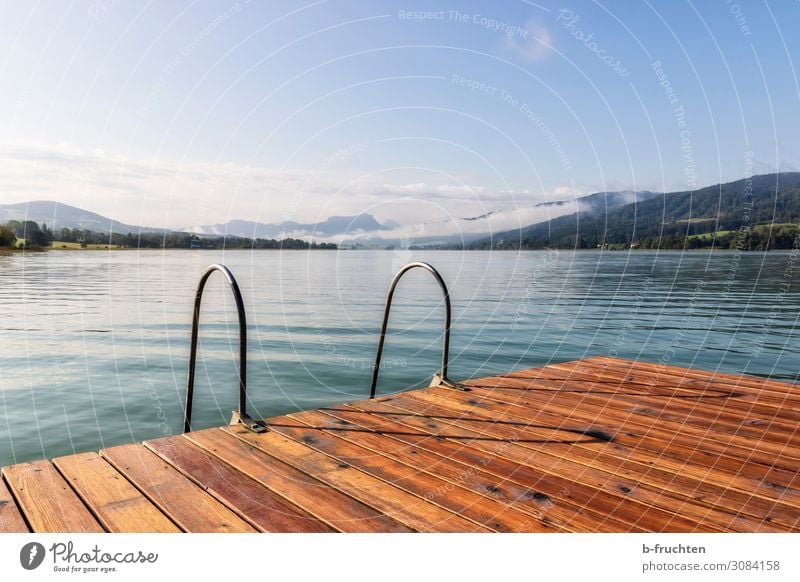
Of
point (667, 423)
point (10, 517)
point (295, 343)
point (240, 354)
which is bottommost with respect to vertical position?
point (295, 343)

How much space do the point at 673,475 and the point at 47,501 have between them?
2951 mm

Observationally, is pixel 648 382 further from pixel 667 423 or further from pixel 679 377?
pixel 667 423

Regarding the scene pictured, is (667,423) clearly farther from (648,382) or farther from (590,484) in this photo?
(590,484)

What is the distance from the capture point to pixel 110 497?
8.34ft

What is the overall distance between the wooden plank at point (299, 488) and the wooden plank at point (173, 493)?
0.27 m

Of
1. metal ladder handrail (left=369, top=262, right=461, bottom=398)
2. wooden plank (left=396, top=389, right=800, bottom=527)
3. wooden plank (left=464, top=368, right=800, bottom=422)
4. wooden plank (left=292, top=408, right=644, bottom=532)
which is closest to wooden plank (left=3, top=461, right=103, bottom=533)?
wooden plank (left=292, top=408, right=644, bottom=532)

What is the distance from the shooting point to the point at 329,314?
682 inches

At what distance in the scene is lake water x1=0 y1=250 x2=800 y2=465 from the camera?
25.1 feet

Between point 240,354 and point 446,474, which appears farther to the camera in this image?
point 240,354

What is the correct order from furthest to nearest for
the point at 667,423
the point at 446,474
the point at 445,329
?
the point at 445,329, the point at 667,423, the point at 446,474

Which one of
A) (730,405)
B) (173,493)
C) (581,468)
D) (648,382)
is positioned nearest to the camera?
(173,493)

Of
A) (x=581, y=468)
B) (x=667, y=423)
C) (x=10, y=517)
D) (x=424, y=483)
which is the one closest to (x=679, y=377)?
(x=667, y=423)

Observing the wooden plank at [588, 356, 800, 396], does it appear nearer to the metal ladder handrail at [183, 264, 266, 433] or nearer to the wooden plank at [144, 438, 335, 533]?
the metal ladder handrail at [183, 264, 266, 433]

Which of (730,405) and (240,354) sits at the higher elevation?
(240,354)
